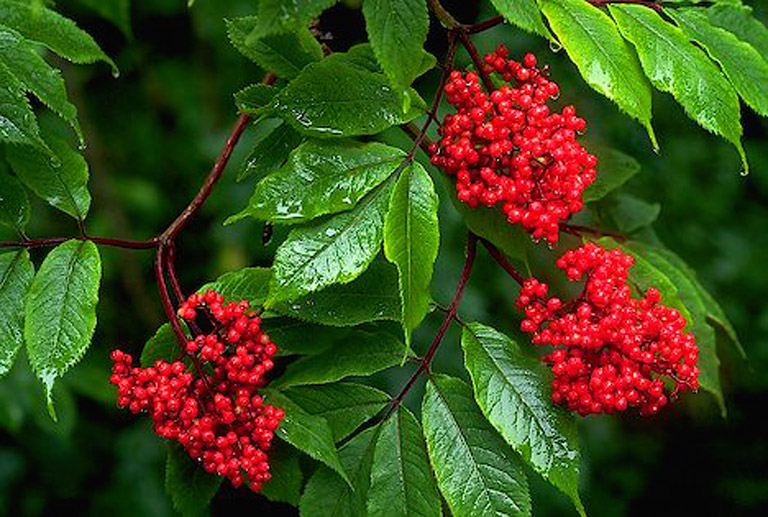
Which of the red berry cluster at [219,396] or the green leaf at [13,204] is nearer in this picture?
the red berry cluster at [219,396]

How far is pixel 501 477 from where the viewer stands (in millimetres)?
1615

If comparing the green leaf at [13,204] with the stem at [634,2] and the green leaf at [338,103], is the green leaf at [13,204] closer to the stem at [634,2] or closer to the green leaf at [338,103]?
the green leaf at [338,103]

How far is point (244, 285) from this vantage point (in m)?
1.74

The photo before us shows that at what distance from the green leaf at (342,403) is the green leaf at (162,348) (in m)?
0.20

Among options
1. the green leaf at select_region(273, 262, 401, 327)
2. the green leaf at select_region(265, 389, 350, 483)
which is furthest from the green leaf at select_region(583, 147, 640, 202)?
the green leaf at select_region(265, 389, 350, 483)

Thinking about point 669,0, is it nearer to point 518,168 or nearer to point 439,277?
point 518,168

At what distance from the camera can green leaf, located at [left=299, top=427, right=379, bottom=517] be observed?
5.55ft

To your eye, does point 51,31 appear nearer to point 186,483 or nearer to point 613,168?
point 186,483

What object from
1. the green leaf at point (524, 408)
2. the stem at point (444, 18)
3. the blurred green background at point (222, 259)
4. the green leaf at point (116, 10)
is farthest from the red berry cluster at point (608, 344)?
the blurred green background at point (222, 259)

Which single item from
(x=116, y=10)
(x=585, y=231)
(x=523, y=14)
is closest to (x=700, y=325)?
(x=585, y=231)

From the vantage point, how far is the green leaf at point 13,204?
5.74 ft

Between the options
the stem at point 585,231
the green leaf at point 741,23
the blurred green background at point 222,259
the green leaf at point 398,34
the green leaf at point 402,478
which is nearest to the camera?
the green leaf at point 398,34

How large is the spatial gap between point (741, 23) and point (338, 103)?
77 cm

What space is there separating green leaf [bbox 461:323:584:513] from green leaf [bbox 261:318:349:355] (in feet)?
0.80
